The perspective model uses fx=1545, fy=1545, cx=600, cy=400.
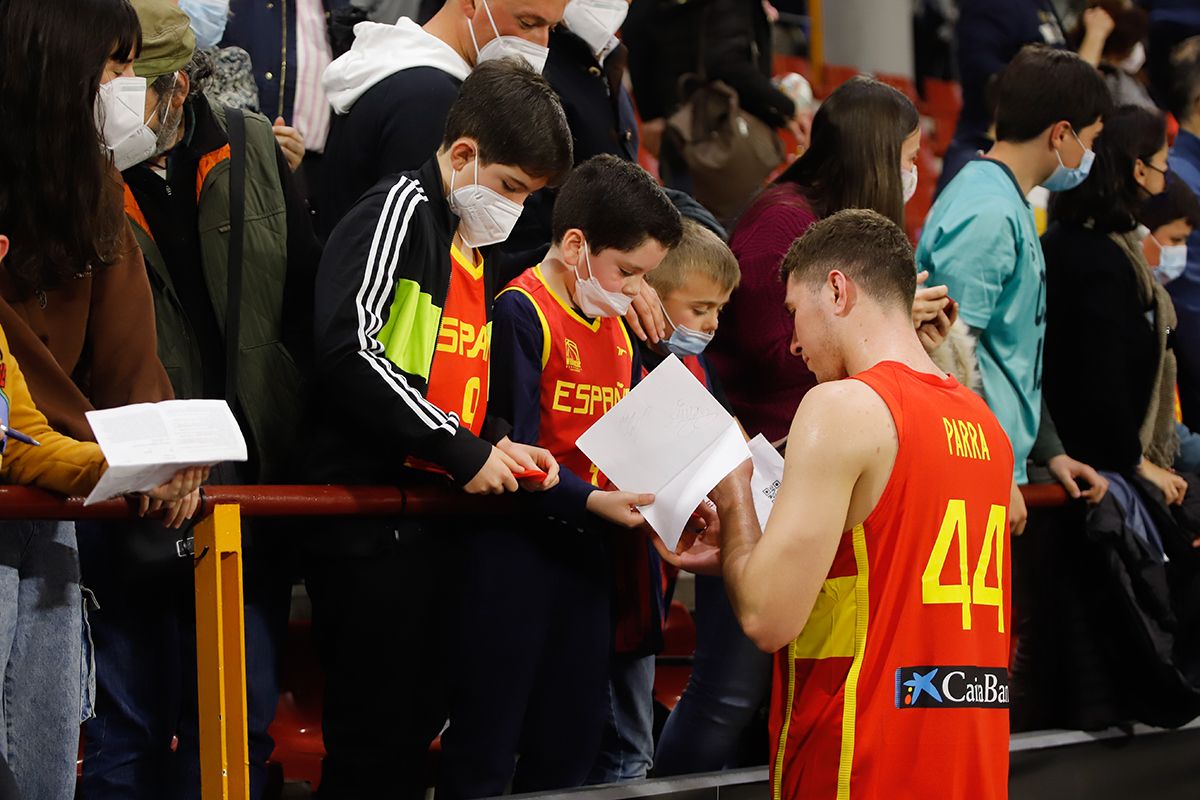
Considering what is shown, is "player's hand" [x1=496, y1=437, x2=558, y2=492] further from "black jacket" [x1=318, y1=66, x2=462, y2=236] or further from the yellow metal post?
"black jacket" [x1=318, y1=66, x2=462, y2=236]

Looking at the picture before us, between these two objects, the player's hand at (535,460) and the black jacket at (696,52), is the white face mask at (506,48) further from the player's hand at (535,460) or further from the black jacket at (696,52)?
the black jacket at (696,52)

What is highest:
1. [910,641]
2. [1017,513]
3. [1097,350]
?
[910,641]

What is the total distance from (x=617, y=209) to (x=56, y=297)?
134 cm

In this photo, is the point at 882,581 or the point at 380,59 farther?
the point at 380,59

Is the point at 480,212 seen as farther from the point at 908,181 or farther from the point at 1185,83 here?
the point at 1185,83

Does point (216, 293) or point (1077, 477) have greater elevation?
point (216, 293)

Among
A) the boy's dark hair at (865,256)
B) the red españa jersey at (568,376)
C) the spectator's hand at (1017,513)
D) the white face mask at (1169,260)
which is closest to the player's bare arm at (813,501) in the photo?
the boy's dark hair at (865,256)

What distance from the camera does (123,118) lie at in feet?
10.2

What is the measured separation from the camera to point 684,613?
18.1ft

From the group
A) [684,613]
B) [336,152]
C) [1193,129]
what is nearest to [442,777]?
[336,152]

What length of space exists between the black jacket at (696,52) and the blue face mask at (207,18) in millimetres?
2401

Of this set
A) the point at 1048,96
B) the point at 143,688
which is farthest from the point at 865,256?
the point at 1048,96

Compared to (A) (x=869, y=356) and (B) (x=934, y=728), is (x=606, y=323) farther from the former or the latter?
(B) (x=934, y=728)

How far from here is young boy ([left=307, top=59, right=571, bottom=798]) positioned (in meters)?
3.22
